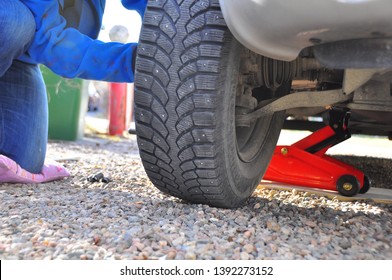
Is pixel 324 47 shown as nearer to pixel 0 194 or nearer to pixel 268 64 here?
pixel 268 64

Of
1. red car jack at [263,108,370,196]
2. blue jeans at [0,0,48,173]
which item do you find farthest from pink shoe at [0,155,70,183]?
red car jack at [263,108,370,196]

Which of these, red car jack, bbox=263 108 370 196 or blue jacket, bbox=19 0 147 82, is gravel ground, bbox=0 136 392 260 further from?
blue jacket, bbox=19 0 147 82

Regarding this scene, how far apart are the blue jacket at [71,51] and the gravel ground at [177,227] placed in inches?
18.1

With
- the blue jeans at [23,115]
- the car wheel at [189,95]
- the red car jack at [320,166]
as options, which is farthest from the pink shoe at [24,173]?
the red car jack at [320,166]

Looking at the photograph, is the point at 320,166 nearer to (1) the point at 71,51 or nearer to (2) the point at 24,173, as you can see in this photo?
(1) the point at 71,51

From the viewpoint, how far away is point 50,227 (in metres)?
1.31

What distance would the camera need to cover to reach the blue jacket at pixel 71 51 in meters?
1.76

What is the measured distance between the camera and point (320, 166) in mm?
2178

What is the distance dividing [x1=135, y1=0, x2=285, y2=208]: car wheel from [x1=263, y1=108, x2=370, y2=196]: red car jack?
772 millimetres

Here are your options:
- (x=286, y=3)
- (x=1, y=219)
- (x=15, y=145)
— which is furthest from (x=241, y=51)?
(x=15, y=145)

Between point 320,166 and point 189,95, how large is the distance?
1051mm

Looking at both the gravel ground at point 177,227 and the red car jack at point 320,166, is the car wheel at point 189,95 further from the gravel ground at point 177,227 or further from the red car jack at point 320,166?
the red car jack at point 320,166

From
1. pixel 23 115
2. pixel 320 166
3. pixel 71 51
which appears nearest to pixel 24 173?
pixel 23 115

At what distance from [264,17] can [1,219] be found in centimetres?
92
